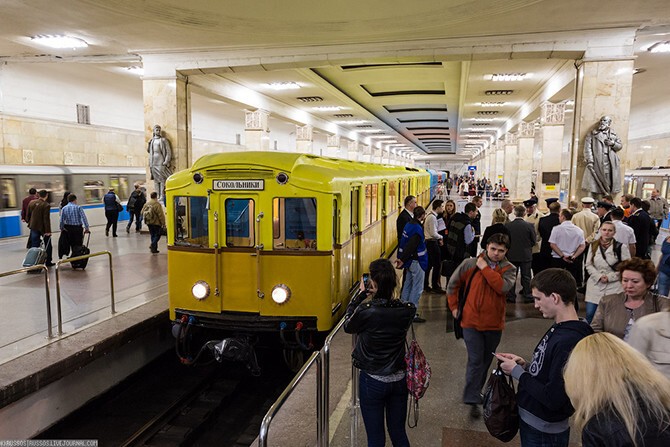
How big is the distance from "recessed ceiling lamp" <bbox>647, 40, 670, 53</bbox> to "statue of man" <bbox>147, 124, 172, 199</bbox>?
13.1 meters

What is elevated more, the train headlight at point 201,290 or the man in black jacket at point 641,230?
the man in black jacket at point 641,230

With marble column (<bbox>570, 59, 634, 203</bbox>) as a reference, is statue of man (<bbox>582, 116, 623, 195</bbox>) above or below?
below

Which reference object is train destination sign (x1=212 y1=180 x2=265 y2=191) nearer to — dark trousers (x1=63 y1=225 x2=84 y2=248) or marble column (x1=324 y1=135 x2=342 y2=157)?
dark trousers (x1=63 y1=225 x2=84 y2=248)

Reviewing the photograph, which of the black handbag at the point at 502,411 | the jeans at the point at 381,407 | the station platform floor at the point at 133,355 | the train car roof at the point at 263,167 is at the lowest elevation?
the station platform floor at the point at 133,355

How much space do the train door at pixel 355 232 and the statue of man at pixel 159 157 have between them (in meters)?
7.70

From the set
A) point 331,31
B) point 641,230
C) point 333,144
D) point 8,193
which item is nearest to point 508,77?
point 331,31

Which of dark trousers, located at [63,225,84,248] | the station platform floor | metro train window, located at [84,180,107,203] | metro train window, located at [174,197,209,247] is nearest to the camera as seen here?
the station platform floor

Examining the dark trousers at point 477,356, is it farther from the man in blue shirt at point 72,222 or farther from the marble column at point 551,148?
the marble column at point 551,148

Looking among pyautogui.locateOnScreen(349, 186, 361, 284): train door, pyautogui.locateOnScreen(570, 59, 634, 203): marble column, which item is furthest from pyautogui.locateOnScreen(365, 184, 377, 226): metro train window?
pyautogui.locateOnScreen(570, 59, 634, 203): marble column

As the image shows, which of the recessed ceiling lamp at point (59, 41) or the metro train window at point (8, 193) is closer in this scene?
the recessed ceiling lamp at point (59, 41)

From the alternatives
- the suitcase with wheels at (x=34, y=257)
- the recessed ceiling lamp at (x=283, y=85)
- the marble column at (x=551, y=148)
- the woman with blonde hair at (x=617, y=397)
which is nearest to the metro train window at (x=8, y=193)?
the suitcase with wheels at (x=34, y=257)

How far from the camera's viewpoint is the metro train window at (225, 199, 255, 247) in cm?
612

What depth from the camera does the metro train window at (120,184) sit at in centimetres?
1916

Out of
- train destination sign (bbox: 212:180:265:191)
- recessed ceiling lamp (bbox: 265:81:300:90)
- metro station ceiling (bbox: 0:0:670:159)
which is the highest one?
metro station ceiling (bbox: 0:0:670:159)
